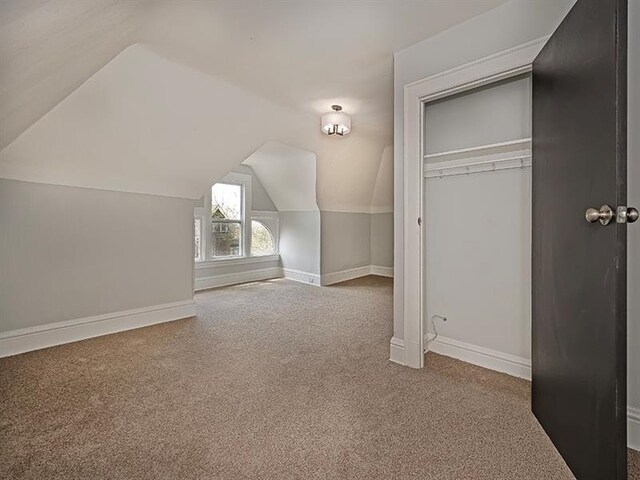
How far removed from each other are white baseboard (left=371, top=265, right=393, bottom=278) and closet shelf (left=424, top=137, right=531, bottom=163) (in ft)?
12.2

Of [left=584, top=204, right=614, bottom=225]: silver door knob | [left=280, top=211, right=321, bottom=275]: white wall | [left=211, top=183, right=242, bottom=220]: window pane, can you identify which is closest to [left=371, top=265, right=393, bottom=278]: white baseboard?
[left=280, top=211, right=321, bottom=275]: white wall

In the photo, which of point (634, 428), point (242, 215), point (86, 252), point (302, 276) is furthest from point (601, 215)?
point (242, 215)

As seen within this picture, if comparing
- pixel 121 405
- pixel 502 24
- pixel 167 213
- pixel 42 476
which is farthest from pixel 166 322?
pixel 502 24

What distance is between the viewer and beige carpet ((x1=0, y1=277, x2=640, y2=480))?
50.1 inches

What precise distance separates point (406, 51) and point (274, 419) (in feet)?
7.94

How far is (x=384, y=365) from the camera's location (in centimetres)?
220

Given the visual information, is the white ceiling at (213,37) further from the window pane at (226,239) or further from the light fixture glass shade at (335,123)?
the window pane at (226,239)

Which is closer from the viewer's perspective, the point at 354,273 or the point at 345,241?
the point at 345,241

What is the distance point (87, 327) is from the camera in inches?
106

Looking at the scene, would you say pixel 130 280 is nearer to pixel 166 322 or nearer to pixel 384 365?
pixel 166 322

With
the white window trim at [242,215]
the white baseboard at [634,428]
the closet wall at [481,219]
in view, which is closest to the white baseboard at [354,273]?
the white window trim at [242,215]

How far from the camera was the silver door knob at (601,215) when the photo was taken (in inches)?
38.9

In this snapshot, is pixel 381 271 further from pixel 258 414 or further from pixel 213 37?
pixel 213 37

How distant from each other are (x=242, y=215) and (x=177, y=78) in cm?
301
